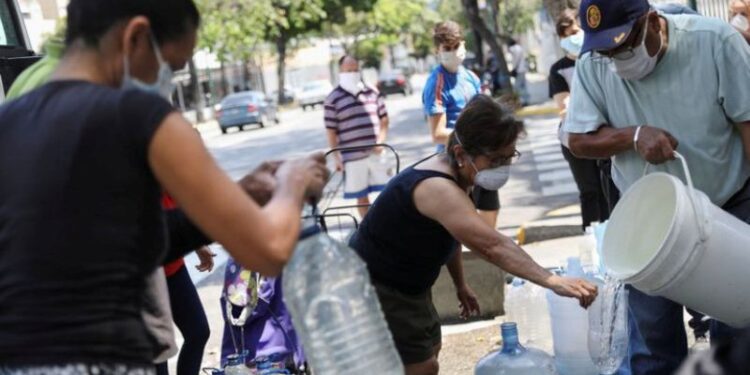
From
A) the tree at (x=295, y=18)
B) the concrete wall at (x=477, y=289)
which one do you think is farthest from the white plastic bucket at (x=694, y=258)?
the tree at (x=295, y=18)

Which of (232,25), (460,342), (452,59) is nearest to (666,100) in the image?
(460,342)

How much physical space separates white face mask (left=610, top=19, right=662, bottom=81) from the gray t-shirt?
64 millimetres

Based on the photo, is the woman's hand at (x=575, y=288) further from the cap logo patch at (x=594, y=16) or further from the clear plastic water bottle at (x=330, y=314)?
the clear plastic water bottle at (x=330, y=314)

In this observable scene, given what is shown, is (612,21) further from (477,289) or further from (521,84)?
(521,84)

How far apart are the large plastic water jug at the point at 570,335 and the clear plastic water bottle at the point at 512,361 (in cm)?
85

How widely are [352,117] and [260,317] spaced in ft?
16.8

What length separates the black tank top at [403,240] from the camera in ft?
14.5

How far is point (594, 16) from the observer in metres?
4.27

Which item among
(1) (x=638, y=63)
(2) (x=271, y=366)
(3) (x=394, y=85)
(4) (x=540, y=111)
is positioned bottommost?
(3) (x=394, y=85)

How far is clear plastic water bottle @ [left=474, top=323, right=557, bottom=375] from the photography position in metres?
5.00

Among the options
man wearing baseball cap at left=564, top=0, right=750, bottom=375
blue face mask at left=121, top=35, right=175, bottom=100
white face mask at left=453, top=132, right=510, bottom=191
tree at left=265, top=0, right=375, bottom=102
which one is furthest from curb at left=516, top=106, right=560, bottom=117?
tree at left=265, top=0, right=375, bottom=102

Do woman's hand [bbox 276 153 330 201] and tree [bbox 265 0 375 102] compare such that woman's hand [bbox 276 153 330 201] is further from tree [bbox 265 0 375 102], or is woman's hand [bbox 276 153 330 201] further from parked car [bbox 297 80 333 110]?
tree [bbox 265 0 375 102]

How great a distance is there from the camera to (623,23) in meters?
4.23

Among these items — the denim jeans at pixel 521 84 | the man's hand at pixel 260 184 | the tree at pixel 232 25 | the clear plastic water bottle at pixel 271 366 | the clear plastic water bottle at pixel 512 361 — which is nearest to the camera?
the man's hand at pixel 260 184
